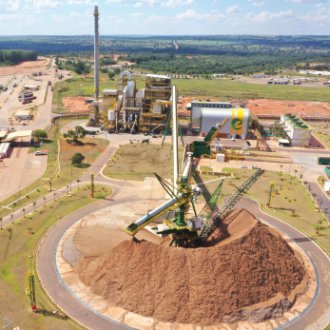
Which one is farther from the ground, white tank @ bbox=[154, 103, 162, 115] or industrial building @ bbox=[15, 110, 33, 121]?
white tank @ bbox=[154, 103, 162, 115]

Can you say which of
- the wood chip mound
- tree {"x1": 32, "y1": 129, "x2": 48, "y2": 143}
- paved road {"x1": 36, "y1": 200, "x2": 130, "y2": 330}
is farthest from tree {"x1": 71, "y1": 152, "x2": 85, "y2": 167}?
the wood chip mound

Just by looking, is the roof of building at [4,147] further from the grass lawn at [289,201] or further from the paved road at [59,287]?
the grass lawn at [289,201]

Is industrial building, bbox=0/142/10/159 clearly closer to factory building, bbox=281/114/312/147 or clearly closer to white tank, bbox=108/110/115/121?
white tank, bbox=108/110/115/121

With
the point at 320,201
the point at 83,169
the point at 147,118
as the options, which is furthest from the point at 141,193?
the point at 147,118

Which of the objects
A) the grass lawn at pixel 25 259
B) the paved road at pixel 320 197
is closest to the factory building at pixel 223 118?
the paved road at pixel 320 197

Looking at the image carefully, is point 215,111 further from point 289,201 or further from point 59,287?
point 59,287

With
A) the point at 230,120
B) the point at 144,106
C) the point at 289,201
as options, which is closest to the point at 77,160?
the point at 144,106

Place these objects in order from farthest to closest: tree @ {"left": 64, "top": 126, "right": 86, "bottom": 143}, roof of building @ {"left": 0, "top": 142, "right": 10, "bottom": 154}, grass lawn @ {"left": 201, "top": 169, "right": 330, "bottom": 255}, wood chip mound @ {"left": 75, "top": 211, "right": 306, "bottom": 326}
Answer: tree @ {"left": 64, "top": 126, "right": 86, "bottom": 143}, roof of building @ {"left": 0, "top": 142, "right": 10, "bottom": 154}, grass lawn @ {"left": 201, "top": 169, "right": 330, "bottom": 255}, wood chip mound @ {"left": 75, "top": 211, "right": 306, "bottom": 326}

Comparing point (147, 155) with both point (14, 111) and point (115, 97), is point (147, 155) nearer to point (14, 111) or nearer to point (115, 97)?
point (115, 97)
